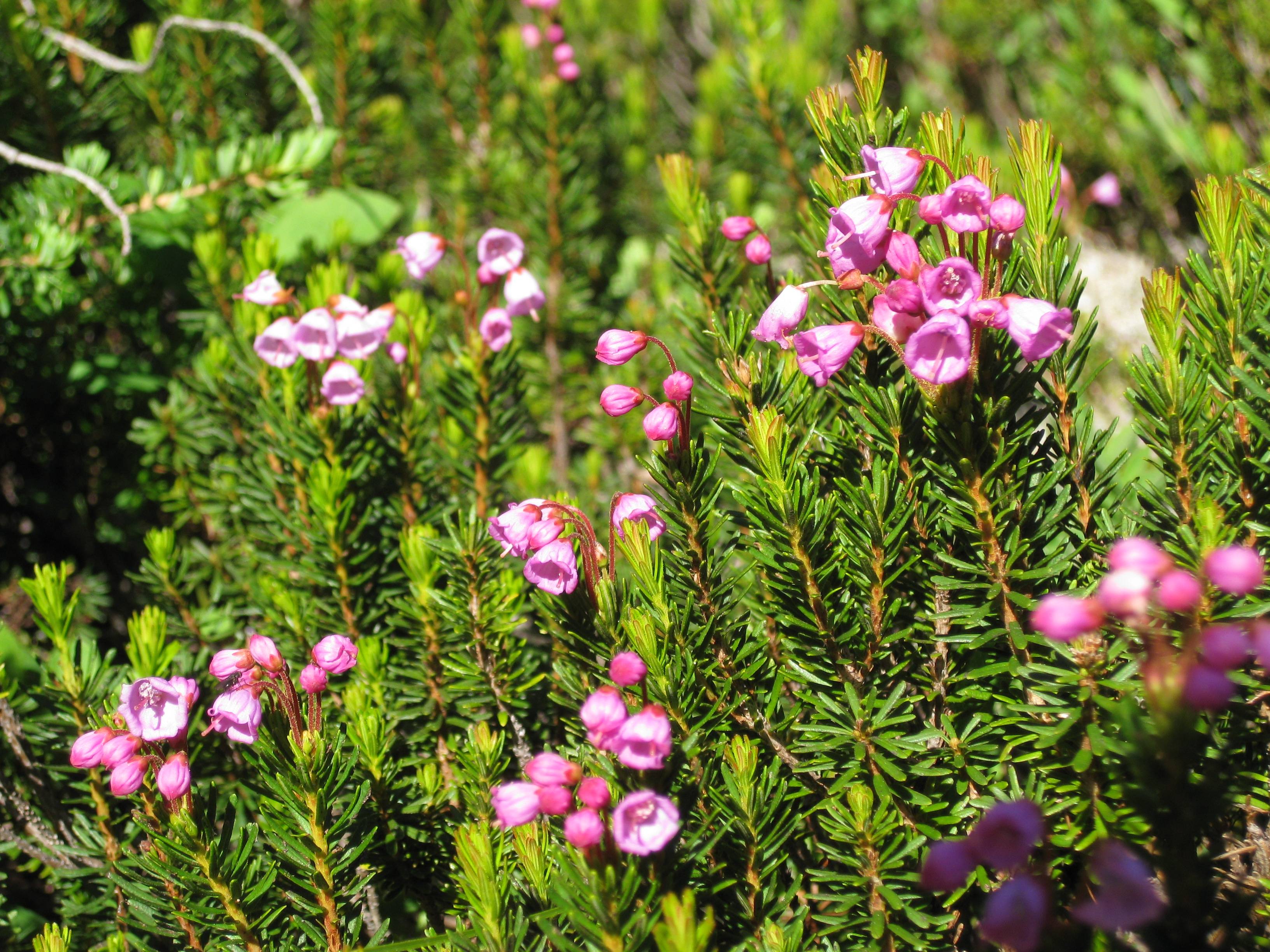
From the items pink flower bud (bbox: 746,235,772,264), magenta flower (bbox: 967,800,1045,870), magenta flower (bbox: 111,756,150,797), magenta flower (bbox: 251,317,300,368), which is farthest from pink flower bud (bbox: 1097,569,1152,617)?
magenta flower (bbox: 251,317,300,368)

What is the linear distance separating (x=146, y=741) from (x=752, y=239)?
1250 mm

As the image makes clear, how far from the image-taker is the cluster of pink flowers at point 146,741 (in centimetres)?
104

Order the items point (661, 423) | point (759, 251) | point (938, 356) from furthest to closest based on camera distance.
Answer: point (759, 251)
point (661, 423)
point (938, 356)

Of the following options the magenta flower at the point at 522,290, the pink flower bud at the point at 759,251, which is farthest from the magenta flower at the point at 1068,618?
the magenta flower at the point at 522,290

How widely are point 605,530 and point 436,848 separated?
2.15ft

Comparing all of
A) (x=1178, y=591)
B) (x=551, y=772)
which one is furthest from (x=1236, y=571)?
(x=551, y=772)

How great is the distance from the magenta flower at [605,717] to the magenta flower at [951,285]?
568mm

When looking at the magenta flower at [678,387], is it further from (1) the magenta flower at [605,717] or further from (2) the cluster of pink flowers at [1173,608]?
(2) the cluster of pink flowers at [1173,608]

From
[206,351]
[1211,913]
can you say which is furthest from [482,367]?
[1211,913]

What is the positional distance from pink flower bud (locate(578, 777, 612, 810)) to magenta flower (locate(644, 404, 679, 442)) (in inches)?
16.5

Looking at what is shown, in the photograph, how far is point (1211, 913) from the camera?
2.83ft

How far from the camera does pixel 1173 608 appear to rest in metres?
0.79

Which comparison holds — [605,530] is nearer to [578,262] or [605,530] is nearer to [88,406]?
[578,262]

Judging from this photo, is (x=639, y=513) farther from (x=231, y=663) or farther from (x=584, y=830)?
(x=231, y=663)
